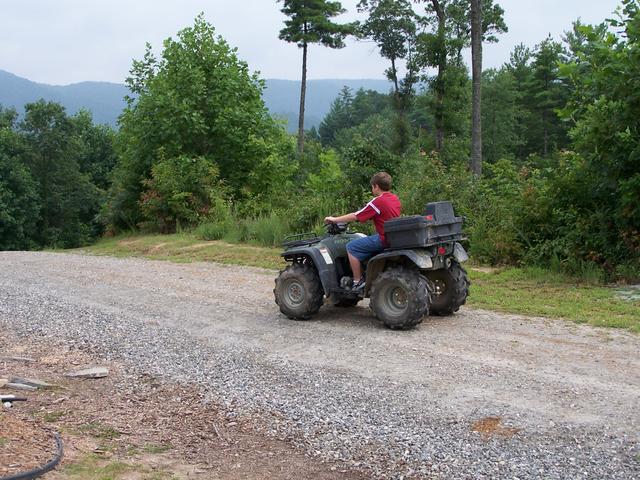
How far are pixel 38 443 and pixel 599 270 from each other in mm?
9425

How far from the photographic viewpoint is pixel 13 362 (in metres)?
7.53

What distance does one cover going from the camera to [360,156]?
18656 millimetres

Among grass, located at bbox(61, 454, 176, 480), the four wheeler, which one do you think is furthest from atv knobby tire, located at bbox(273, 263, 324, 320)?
grass, located at bbox(61, 454, 176, 480)

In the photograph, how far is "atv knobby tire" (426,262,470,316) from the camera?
9164 mm

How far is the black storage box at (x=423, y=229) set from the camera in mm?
8312

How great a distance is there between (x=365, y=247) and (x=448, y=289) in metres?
1.30

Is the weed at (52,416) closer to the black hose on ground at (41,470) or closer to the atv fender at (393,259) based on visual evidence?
the black hose on ground at (41,470)

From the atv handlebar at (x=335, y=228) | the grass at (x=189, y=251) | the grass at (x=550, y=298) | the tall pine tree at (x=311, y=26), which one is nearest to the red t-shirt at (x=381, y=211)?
the atv handlebar at (x=335, y=228)

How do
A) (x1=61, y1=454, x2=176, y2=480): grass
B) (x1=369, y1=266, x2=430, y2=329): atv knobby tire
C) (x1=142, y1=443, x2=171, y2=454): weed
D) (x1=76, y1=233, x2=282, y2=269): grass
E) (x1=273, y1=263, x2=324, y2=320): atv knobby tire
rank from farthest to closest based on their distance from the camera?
1. (x1=76, y1=233, x2=282, y2=269): grass
2. (x1=273, y1=263, x2=324, y2=320): atv knobby tire
3. (x1=369, y1=266, x2=430, y2=329): atv knobby tire
4. (x1=142, y1=443, x2=171, y2=454): weed
5. (x1=61, y1=454, x2=176, y2=480): grass

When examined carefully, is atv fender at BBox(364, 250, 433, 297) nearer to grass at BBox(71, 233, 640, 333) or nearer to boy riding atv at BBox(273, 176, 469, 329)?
boy riding atv at BBox(273, 176, 469, 329)

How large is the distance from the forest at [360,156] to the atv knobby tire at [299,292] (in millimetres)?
5124

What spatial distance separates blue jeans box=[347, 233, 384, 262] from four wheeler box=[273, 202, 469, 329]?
0.50 ft

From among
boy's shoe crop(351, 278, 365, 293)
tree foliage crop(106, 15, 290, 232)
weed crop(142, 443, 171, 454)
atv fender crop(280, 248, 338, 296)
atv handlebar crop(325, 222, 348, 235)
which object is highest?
tree foliage crop(106, 15, 290, 232)

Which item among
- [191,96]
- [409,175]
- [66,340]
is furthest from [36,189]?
[66,340]
